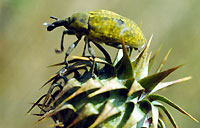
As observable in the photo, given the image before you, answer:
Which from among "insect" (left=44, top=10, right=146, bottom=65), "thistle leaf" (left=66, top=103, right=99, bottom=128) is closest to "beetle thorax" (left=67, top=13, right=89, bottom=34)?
"insect" (left=44, top=10, right=146, bottom=65)

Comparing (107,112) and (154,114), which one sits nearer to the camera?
(107,112)

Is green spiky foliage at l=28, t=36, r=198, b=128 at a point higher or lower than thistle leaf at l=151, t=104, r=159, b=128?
higher

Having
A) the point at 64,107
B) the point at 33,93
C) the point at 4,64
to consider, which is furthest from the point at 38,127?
the point at 64,107

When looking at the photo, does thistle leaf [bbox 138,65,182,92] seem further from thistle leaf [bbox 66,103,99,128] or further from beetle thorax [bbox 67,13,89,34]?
beetle thorax [bbox 67,13,89,34]

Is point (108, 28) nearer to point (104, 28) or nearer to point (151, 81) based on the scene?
point (104, 28)

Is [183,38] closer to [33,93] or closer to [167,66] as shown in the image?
[167,66]

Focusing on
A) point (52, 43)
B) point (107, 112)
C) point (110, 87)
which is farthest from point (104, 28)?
point (52, 43)

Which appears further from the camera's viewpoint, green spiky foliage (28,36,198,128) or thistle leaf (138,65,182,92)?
thistle leaf (138,65,182,92)
